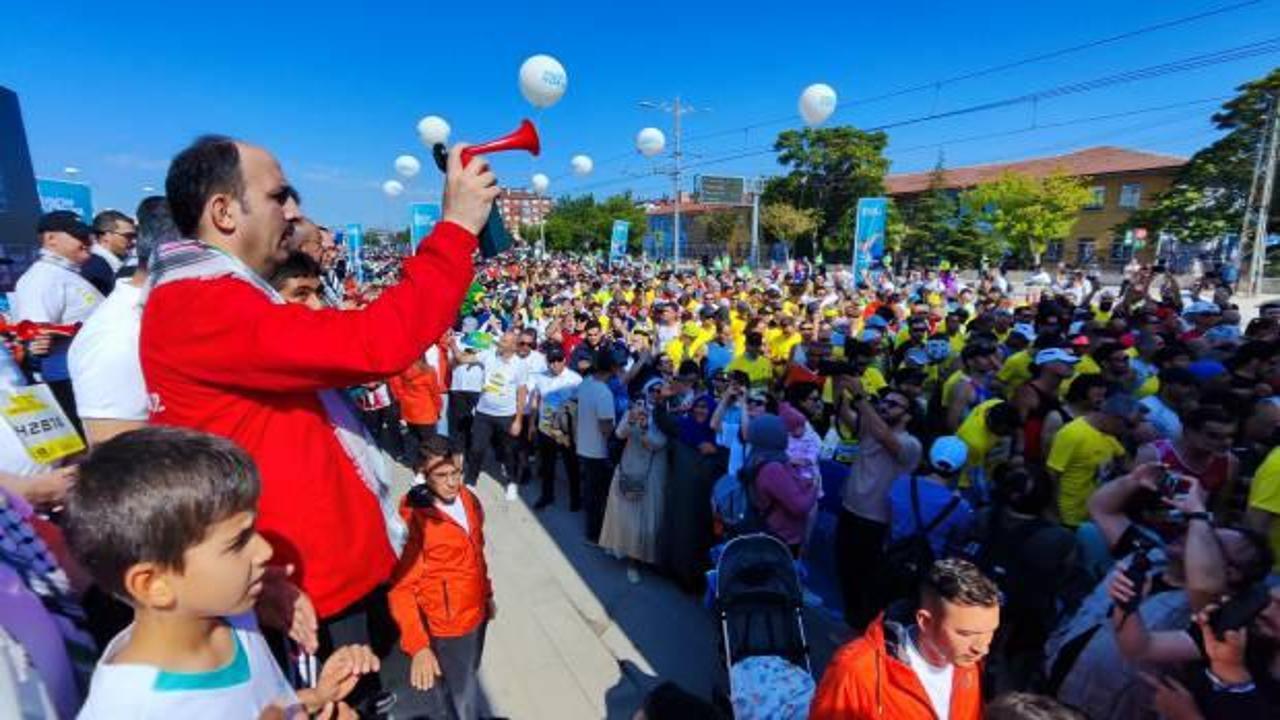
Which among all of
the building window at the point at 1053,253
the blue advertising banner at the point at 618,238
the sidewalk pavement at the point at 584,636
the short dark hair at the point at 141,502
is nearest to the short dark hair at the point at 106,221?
the sidewalk pavement at the point at 584,636

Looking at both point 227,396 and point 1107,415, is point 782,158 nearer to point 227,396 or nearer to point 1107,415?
point 1107,415

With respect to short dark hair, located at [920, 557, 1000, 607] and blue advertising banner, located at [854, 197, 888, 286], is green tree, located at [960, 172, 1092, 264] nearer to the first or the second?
blue advertising banner, located at [854, 197, 888, 286]

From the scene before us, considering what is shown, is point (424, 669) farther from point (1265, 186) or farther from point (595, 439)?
point (1265, 186)

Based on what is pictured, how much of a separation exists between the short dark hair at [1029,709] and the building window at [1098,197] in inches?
2097

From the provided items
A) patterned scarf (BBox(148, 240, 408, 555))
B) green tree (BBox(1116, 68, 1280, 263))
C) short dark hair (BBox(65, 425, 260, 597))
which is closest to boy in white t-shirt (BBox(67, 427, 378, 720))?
short dark hair (BBox(65, 425, 260, 597))

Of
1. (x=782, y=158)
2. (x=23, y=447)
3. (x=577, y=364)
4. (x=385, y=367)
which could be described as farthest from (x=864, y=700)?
(x=782, y=158)

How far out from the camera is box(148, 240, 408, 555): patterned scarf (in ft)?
3.95

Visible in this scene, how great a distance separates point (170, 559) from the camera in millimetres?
1024

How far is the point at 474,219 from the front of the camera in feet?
4.13

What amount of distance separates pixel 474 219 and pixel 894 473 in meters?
3.57

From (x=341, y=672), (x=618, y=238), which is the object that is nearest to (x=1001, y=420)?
(x=341, y=672)

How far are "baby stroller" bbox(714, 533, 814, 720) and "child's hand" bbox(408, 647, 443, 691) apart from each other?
1.49 m

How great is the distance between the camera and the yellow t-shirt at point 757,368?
6.40 meters

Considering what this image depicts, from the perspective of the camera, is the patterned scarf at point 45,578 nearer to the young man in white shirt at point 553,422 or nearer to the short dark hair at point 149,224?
the short dark hair at point 149,224
